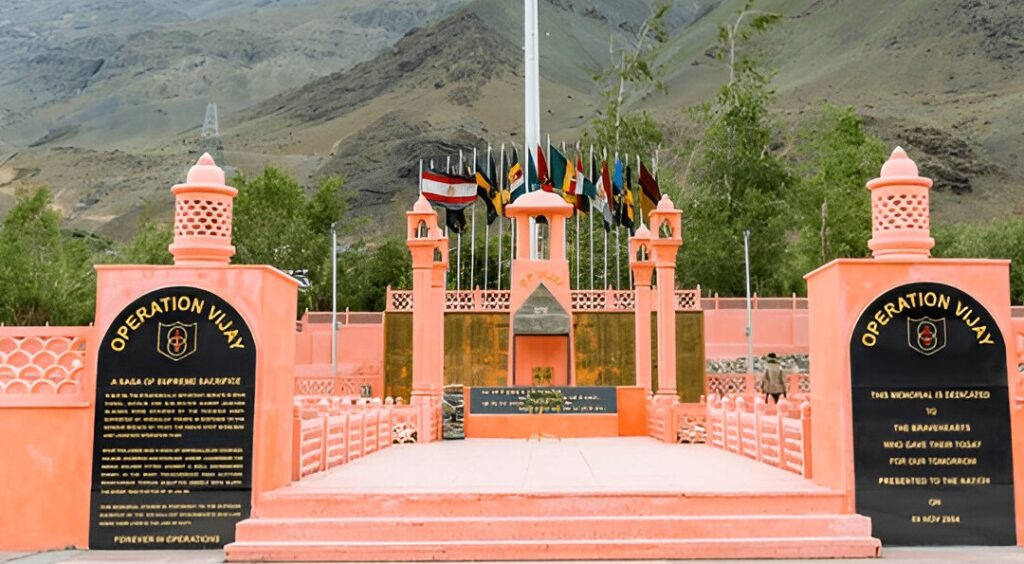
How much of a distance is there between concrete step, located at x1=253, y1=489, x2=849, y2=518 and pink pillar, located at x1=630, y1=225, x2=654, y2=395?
12131 mm

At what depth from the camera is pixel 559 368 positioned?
24.4 m

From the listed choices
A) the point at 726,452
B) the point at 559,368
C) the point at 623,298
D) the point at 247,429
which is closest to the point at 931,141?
the point at 623,298

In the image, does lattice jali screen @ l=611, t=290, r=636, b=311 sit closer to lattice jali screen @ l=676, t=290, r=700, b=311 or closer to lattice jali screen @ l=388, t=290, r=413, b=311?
lattice jali screen @ l=676, t=290, r=700, b=311

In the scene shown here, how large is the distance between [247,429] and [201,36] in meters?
182

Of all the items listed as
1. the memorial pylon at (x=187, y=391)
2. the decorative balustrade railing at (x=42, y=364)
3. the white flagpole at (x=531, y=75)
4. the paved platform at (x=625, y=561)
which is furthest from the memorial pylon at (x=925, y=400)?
the white flagpole at (x=531, y=75)

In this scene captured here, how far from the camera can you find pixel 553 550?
7797 millimetres

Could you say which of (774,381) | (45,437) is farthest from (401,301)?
(45,437)

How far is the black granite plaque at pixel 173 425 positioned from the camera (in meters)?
8.23

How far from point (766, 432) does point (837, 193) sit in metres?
34.8

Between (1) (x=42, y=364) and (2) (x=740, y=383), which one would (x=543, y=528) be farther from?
(2) (x=740, y=383)

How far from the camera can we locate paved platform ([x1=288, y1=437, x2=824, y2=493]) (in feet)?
28.9

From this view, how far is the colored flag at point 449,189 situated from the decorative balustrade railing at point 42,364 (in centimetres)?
1539

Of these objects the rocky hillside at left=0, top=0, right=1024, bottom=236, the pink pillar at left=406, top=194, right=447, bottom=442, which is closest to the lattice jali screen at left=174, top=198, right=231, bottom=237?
the pink pillar at left=406, top=194, right=447, bottom=442

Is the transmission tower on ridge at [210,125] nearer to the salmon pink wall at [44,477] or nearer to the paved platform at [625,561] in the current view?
the salmon pink wall at [44,477]
